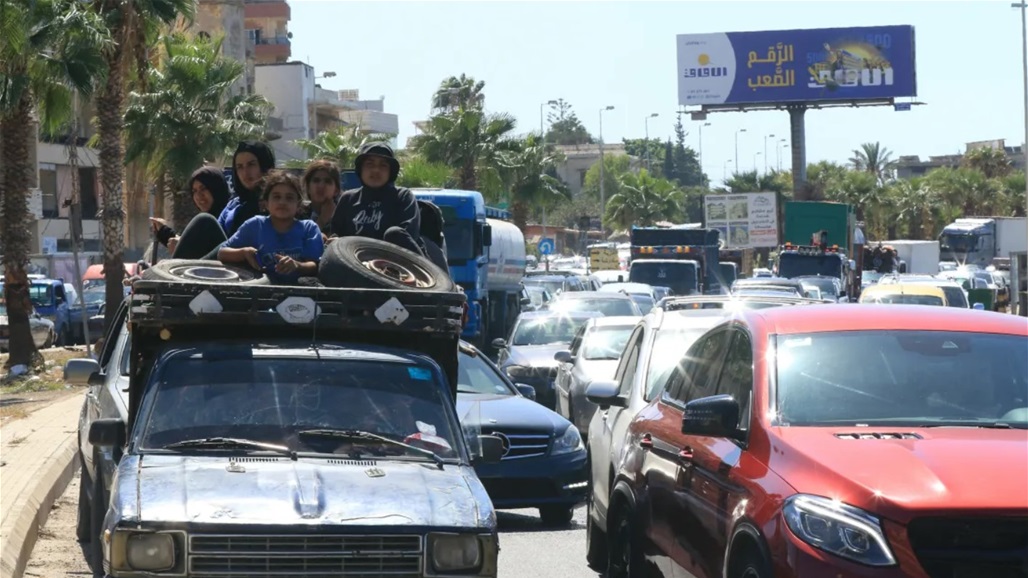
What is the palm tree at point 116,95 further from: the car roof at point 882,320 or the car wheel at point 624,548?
the car roof at point 882,320

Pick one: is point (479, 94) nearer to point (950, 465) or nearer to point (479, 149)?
point (479, 149)

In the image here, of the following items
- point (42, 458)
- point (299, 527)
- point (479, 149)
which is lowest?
point (42, 458)

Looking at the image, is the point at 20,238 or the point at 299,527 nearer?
the point at 299,527

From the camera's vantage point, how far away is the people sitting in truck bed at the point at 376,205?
370 inches

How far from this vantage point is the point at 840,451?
5871 millimetres

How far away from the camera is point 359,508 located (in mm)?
6051

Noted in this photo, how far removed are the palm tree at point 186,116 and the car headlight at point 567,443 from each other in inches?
917

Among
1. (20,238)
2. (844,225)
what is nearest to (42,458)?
(20,238)

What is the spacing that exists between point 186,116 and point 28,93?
7.07 meters

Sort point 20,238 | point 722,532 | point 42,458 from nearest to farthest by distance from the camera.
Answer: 1. point 722,532
2. point 42,458
3. point 20,238

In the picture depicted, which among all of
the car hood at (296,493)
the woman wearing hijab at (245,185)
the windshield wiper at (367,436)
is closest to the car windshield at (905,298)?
the woman wearing hijab at (245,185)

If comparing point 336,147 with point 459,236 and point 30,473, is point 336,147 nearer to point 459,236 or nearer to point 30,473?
point 459,236

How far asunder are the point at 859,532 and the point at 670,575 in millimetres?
2248

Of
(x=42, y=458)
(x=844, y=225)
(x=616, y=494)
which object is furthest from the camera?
(x=844, y=225)
